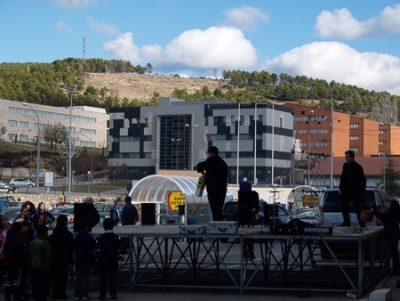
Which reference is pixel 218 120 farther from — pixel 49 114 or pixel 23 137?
pixel 49 114

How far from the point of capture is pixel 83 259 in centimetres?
1453

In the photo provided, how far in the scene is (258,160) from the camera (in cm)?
9950

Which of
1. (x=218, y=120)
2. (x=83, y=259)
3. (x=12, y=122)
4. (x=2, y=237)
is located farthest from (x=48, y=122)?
(x=83, y=259)

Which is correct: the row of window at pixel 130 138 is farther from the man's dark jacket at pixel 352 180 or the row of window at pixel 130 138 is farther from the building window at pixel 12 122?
the man's dark jacket at pixel 352 180

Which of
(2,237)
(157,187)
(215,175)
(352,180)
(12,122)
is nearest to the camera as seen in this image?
(2,237)

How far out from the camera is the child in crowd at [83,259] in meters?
14.5

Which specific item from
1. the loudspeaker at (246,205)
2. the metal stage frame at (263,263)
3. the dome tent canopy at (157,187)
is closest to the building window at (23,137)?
the dome tent canopy at (157,187)

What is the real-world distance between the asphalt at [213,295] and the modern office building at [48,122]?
349 feet

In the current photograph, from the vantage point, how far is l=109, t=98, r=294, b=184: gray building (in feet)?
327

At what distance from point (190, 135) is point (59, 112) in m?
42.9

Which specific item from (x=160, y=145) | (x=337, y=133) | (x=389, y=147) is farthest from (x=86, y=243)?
(x=389, y=147)

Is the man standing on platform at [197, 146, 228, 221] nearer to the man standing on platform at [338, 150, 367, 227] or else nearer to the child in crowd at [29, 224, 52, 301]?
the man standing on platform at [338, 150, 367, 227]

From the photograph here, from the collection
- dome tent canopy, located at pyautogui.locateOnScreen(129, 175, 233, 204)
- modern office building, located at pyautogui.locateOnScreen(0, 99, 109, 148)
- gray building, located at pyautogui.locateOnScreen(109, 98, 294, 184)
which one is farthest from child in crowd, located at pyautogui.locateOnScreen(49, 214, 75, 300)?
modern office building, located at pyautogui.locateOnScreen(0, 99, 109, 148)

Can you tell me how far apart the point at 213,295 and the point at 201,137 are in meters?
90.0
